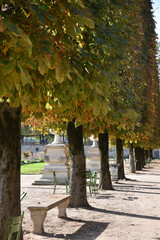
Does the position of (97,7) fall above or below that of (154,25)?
below

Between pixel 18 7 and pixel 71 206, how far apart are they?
8135mm

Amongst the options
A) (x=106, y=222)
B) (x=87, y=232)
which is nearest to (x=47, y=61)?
(x=87, y=232)

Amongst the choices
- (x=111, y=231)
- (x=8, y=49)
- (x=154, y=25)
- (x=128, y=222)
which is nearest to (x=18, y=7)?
(x=8, y=49)

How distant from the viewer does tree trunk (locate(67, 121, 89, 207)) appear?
449 inches

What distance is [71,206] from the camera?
37.3ft

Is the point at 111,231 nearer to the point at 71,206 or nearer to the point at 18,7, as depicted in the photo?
the point at 71,206

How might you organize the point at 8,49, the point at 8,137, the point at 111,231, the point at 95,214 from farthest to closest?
the point at 95,214, the point at 111,231, the point at 8,137, the point at 8,49

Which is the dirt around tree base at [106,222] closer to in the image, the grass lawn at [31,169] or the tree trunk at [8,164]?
the tree trunk at [8,164]

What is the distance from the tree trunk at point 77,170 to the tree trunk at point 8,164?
524cm

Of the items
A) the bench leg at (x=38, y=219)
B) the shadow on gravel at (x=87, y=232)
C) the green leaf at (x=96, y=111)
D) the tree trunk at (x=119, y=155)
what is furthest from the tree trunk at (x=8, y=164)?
the tree trunk at (x=119, y=155)

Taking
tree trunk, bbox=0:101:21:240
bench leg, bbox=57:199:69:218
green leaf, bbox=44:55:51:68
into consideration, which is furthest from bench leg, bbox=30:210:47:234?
green leaf, bbox=44:55:51:68

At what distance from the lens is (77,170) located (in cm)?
1158

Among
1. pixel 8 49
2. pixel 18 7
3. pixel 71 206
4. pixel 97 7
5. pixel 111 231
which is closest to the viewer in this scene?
pixel 8 49

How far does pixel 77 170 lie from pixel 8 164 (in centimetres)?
559
